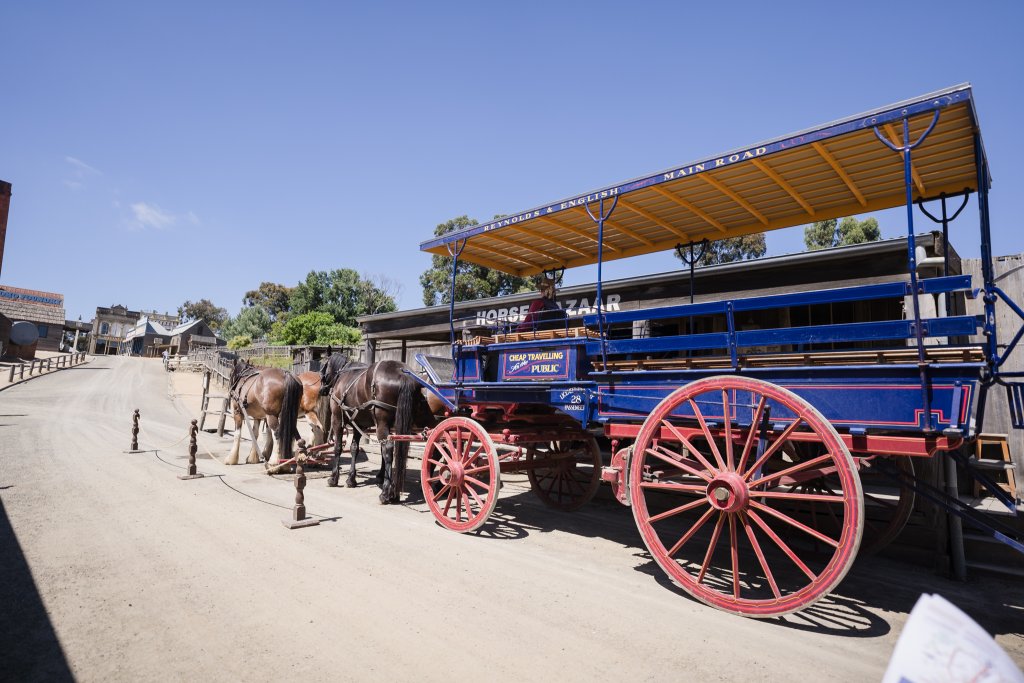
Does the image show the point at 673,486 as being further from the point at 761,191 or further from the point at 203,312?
the point at 203,312

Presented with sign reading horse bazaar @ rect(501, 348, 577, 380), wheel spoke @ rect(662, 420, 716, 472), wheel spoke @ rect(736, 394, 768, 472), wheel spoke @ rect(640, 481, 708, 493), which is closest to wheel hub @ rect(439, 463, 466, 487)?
sign reading horse bazaar @ rect(501, 348, 577, 380)

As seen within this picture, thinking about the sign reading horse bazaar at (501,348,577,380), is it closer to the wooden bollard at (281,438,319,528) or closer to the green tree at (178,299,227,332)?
the wooden bollard at (281,438,319,528)

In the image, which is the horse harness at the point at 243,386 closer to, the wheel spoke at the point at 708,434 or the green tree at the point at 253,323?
the wheel spoke at the point at 708,434

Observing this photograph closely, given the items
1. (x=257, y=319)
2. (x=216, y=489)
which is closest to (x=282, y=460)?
(x=216, y=489)

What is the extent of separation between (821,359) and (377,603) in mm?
4139

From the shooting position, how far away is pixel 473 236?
6469 mm

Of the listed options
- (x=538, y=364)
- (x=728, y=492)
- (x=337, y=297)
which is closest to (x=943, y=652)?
(x=728, y=492)

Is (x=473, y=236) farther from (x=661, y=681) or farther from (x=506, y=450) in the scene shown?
(x=506, y=450)

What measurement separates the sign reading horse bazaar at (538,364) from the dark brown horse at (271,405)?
5.30 meters

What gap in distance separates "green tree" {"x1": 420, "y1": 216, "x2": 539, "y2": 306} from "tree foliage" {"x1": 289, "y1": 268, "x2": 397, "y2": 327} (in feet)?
40.0

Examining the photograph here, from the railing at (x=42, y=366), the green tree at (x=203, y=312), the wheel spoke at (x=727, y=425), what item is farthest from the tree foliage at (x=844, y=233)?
the green tree at (x=203, y=312)

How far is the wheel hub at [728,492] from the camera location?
3.83 m

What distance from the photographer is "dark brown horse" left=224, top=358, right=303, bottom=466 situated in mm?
9578

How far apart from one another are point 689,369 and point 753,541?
146cm
